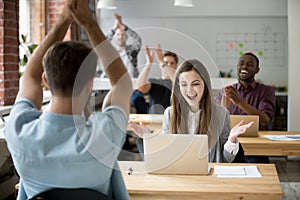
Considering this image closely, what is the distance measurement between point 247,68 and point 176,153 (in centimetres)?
209

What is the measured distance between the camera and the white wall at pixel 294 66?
589cm

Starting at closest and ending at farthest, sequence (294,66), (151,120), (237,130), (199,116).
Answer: (237,130), (199,116), (151,120), (294,66)

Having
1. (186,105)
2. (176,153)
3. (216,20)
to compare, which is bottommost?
(176,153)

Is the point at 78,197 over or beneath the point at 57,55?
beneath

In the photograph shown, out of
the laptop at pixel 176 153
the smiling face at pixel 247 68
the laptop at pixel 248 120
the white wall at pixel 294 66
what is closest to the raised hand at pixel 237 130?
the laptop at pixel 176 153

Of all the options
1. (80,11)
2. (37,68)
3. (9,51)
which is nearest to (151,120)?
(9,51)

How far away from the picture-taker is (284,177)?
5.33 m

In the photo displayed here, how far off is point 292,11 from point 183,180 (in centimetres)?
399

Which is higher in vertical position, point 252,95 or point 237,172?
point 252,95

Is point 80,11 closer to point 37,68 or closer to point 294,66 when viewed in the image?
point 37,68

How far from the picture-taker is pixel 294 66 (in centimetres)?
598

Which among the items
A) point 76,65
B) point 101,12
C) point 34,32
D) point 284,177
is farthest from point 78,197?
point 101,12

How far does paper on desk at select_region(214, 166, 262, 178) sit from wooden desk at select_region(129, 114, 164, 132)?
82cm

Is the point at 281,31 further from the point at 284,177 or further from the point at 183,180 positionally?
the point at 183,180
